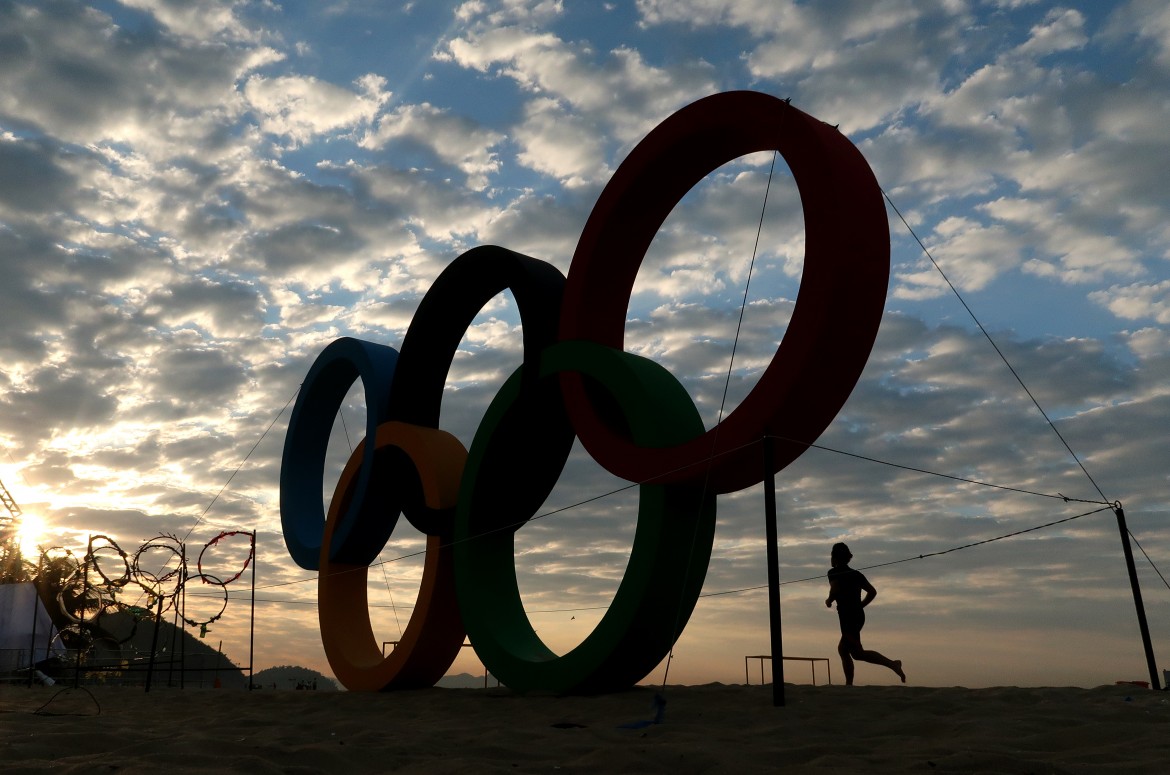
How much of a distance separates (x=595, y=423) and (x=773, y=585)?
3.02m

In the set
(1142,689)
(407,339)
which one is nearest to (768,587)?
(1142,689)

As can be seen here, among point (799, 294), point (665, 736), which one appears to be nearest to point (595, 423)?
point (799, 294)

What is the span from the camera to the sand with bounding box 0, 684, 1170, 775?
5.11 metres

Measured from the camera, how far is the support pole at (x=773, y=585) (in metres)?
7.51

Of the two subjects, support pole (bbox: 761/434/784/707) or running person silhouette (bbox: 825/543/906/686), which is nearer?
support pole (bbox: 761/434/784/707)

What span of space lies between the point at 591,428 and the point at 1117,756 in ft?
19.6

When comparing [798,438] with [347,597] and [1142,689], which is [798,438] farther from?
[347,597]

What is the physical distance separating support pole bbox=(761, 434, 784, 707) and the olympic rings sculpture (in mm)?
182

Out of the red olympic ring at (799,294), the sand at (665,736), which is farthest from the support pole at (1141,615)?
the red olympic ring at (799,294)

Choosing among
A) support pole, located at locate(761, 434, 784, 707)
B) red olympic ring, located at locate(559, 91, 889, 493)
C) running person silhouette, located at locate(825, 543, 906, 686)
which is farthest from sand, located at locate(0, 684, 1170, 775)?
red olympic ring, located at locate(559, 91, 889, 493)

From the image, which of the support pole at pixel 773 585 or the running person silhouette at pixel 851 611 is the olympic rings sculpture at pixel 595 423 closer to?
the support pole at pixel 773 585

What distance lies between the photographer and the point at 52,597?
28.2 m

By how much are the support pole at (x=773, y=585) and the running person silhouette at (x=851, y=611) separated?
3032 mm

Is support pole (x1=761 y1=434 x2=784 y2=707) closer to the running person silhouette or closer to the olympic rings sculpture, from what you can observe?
the olympic rings sculpture
